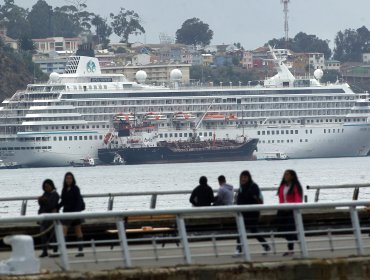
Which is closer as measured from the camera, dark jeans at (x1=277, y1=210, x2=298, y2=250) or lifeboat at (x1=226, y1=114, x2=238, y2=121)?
dark jeans at (x1=277, y1=210, x2=298, y2=250)

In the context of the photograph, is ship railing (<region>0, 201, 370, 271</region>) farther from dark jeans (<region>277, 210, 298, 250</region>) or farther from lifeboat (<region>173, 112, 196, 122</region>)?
lifeboat (<region>173, 112, 196, 122</region>)

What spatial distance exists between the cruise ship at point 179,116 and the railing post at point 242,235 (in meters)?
106

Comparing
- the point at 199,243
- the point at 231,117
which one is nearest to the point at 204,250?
the point at 199,243

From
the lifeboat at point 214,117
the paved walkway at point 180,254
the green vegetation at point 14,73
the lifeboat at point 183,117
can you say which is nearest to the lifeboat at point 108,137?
the lifeboat at point 183,117

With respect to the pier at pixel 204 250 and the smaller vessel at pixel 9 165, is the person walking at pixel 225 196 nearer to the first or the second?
the pier at pixel 204 250

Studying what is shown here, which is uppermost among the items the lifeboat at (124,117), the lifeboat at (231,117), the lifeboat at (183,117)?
the lifeboat at (124,117)

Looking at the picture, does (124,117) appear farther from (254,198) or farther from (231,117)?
(254,198)

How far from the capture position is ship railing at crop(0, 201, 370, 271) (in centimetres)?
1188

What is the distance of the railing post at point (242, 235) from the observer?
12.2 meters

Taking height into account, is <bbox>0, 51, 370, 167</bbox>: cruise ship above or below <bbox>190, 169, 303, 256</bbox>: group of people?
below

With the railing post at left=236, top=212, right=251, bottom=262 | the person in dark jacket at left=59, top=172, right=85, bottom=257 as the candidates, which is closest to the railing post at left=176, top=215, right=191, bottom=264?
the railing post at left=236, top=212, right=251, bottom=262

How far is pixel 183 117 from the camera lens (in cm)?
12281

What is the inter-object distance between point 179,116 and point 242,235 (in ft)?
363

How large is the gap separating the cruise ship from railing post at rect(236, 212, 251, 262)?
106 metres
